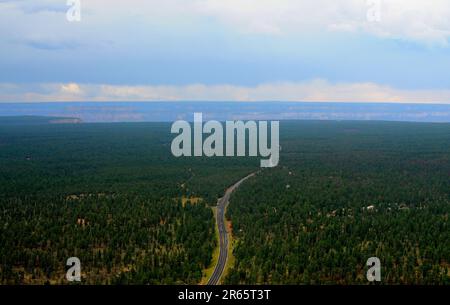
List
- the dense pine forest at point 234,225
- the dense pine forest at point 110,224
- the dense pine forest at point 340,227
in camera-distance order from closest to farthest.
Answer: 1. the dense pine forest at point 340,227
2. the dense pine forest at point 234,225
3. the dense pine forest at point 110,224

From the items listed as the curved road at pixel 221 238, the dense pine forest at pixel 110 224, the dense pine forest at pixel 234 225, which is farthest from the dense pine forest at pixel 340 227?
the dense pine forest at pixel 110 224

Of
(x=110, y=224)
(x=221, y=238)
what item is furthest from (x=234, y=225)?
(x=110, y=224)

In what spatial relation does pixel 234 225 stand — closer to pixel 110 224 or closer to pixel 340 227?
pixel 340 227

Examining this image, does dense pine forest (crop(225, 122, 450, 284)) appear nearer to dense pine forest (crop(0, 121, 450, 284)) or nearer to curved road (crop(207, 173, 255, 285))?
dense pine forest (crop(0, 121, 450, 284))

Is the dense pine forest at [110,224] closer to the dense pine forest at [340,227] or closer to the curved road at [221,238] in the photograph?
the curved road at [221,238]
